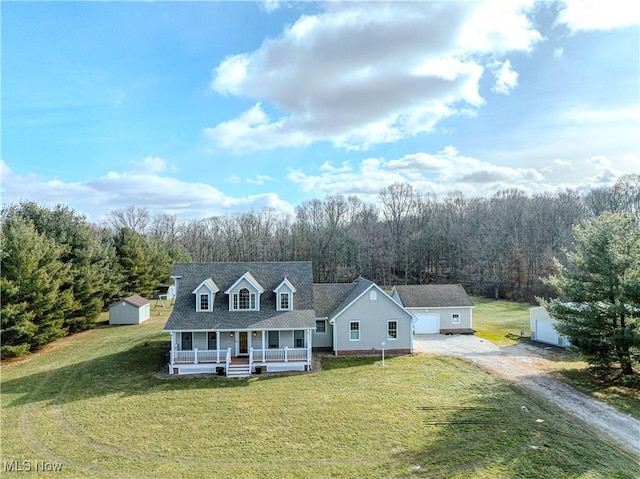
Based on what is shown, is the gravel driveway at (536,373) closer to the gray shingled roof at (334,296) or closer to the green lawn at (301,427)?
the green lawn at (301,427)

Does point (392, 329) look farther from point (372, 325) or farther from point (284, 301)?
point (284, 301)

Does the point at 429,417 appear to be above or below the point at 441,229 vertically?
below

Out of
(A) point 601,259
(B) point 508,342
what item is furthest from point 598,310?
(B) point 508,342

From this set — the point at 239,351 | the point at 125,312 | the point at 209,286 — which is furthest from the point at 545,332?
the point at 125,312

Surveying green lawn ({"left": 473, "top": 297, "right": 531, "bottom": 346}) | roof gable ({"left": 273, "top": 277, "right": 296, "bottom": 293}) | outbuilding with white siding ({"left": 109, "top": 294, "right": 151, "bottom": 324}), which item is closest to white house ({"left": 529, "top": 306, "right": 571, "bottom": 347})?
green lawn ({"left": 473, "top": 297, "right": 531, "bottom": 346})

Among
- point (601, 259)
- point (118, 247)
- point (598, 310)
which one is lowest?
point (598, 310)

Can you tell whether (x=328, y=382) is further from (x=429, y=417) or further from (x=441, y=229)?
(x=441, y=229)
